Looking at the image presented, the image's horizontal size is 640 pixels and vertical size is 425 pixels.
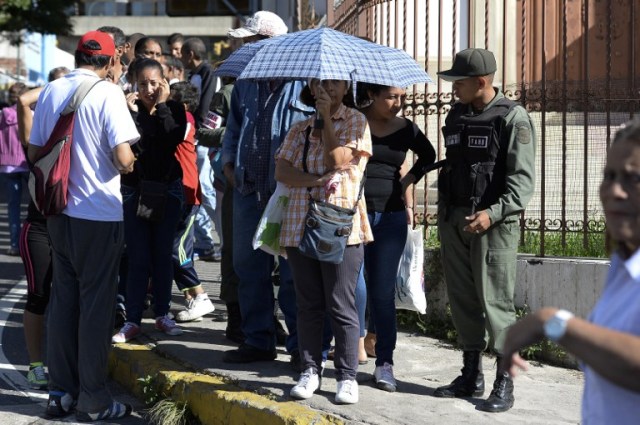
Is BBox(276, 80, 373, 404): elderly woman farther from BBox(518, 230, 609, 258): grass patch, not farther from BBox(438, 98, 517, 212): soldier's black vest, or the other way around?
BBox(518, 230, 609, 258): grass patch

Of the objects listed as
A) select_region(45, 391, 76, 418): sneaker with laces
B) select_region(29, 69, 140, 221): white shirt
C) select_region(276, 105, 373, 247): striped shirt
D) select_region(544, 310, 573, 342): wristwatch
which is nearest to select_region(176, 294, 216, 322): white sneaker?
select_region(45, 391, 76, 418): sneaker with laces

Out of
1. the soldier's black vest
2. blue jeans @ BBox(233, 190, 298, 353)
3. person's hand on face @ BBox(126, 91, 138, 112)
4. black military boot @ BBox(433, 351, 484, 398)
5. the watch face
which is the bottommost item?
black military boot @ BBox(433, 351, 484, 398)

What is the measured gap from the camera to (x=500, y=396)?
5352 millimetres

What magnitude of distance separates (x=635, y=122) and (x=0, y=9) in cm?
3633

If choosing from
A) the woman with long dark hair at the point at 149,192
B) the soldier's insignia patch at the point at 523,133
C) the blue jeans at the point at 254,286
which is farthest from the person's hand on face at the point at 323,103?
the woman with long dark hair at the point at 149,192

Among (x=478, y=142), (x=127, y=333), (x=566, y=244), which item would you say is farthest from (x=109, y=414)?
Result: (x=566, y=244)

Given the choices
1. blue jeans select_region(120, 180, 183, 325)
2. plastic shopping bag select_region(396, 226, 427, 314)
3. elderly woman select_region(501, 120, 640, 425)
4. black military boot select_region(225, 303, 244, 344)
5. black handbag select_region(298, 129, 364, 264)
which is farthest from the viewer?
blue jeans select_region(120, 180, 183, 325)

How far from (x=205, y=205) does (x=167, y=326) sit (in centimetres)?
382

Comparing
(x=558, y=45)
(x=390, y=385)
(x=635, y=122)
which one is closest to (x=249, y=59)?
(x=390, y=385)

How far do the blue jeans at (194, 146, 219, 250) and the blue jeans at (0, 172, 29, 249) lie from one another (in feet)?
9.17

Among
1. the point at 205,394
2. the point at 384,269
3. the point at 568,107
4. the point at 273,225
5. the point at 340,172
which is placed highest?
the point at 568,107

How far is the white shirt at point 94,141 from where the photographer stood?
5.44 m

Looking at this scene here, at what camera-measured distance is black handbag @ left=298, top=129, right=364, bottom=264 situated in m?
5.23

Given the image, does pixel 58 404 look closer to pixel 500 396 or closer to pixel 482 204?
pixel 500 396
